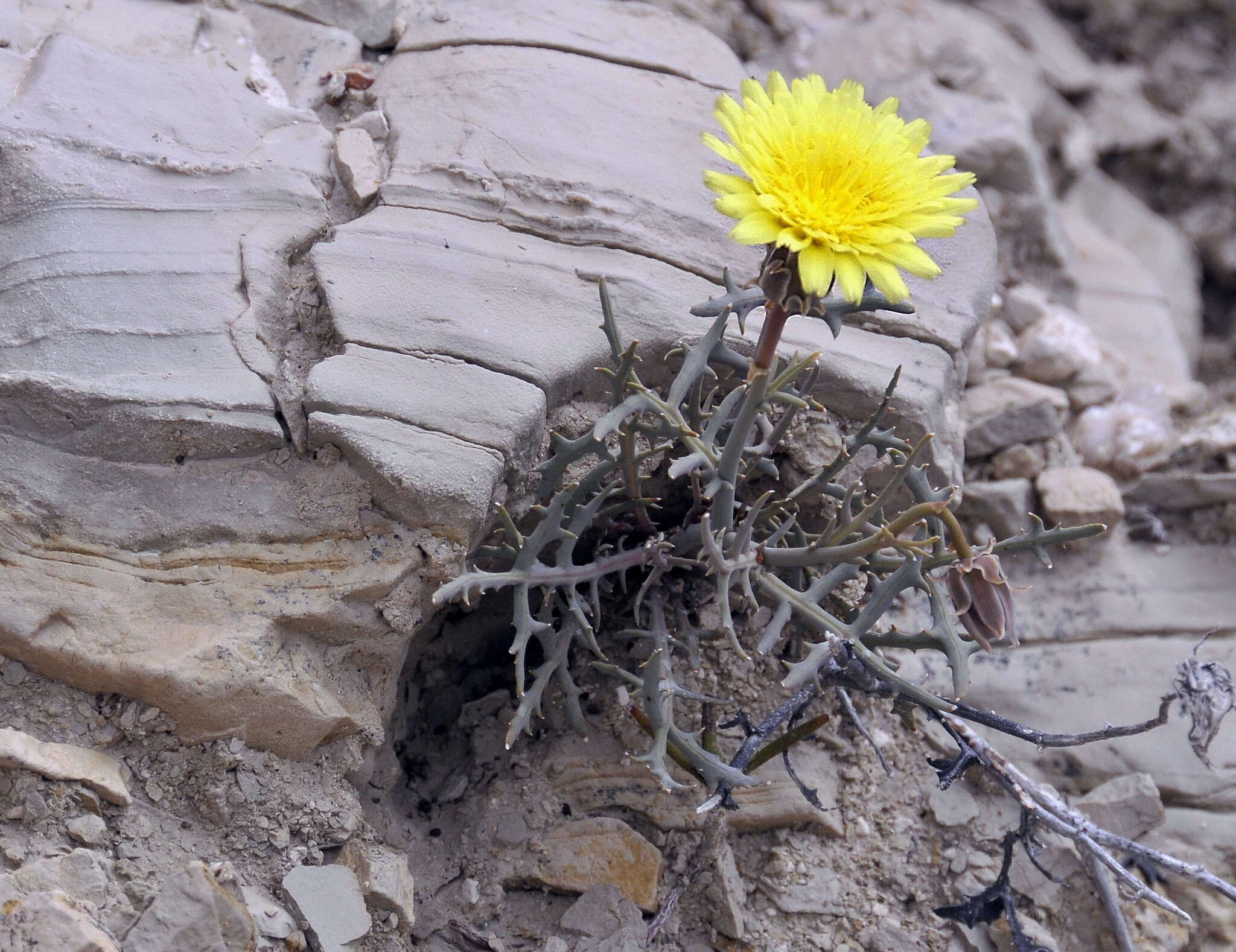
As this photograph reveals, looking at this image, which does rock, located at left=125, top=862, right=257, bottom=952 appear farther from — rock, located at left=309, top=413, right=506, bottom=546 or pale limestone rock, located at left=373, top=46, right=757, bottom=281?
pale limestone rock, located at left=373, top=46, right=757, bottom=281

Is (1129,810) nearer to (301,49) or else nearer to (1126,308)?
(1126,308)

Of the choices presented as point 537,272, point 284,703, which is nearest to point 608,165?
point 537,272

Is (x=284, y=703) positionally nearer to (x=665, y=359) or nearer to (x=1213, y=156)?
(x=665, y=359)

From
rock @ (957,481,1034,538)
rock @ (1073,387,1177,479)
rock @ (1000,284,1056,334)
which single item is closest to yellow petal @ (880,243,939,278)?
rock @ (957,481,1034,538)

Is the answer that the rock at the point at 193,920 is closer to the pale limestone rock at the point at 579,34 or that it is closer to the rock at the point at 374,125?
the rock at the point at 374,125

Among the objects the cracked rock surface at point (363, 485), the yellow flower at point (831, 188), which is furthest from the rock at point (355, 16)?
the yellow flower at point (831, 188)

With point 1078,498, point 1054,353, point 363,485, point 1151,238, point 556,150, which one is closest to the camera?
point 363,485

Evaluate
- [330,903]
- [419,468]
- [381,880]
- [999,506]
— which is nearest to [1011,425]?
[999,506]
